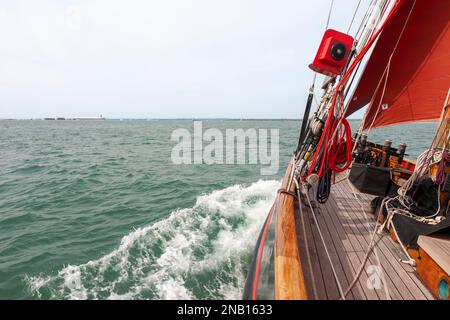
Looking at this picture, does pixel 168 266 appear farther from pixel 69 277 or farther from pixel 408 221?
pixel 408 221

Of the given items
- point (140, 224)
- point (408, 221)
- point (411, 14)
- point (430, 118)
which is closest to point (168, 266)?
point (140, 224)

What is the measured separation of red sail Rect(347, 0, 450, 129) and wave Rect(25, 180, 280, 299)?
3.83m

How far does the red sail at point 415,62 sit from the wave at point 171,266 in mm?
3831

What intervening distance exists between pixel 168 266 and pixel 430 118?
578 centimetres

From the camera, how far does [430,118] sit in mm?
4090

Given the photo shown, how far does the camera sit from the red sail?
12.0 feet

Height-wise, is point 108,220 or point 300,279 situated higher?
point 300,279

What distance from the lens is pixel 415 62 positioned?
13.0 feet

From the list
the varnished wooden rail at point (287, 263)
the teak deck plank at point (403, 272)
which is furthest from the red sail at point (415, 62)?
the varnished wooden rail at point (287, 263)

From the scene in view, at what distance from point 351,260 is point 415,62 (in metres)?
3.83

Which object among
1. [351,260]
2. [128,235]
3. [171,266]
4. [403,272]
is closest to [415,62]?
[403,272]

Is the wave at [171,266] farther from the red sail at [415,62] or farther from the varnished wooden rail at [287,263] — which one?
the red sail at [415,62]

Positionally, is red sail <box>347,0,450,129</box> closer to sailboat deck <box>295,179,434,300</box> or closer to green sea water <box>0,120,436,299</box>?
sailboat deck <box>295,179,434,300</box>

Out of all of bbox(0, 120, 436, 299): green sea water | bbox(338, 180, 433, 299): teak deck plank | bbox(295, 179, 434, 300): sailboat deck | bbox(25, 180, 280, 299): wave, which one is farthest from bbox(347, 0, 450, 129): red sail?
bbox(0, 120, 436, 299): green sea water
